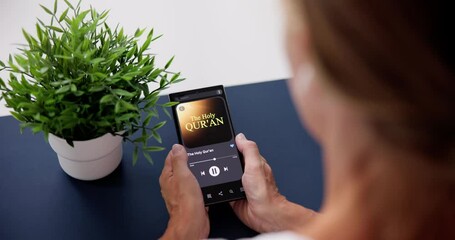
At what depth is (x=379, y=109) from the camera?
42 cm

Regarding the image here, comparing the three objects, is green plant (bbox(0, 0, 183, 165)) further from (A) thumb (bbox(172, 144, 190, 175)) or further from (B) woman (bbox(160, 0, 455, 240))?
(B) woman (bbox(160, 0, 455, 240))

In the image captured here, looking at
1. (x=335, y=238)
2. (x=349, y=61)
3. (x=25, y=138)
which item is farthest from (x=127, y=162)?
(x=349, y=61)

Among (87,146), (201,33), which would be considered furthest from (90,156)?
(201,33)

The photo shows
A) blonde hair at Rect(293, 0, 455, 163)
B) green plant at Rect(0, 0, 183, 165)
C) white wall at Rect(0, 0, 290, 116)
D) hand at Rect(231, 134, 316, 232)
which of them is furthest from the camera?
white wall at Rect(0, 0, 290, 116)

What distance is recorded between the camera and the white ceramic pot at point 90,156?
0.90 meters

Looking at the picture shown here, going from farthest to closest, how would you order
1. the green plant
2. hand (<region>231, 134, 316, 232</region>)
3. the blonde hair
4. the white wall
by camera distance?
the white wall < hand (<region>231, 134, 316, 232</region>) < the green plant < the blonde hair

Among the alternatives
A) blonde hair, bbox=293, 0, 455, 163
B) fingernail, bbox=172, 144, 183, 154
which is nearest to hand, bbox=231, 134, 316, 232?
fingernail, bbox=172, 144, 183, 154

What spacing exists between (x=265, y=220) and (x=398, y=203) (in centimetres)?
48

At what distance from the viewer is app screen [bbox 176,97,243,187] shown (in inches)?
38.8

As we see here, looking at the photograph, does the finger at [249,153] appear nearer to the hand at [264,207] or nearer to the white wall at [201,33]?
the hand at [264,207]

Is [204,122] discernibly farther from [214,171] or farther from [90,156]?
[90,156]

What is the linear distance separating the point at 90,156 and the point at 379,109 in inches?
23.8

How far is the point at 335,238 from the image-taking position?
514 millimetres

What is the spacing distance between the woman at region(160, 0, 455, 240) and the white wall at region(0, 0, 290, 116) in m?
0.68
